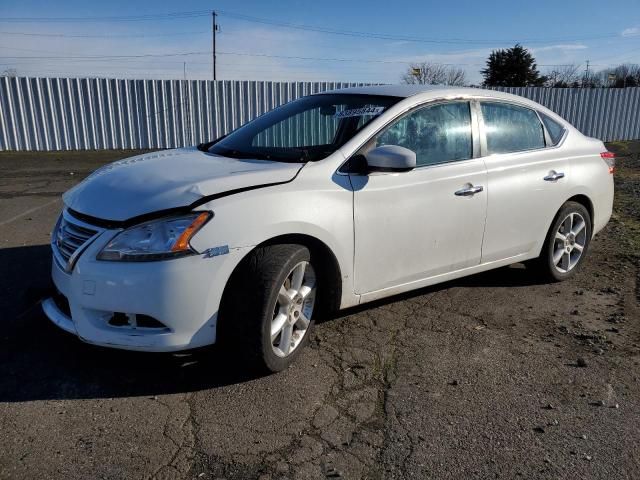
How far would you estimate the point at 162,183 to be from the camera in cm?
321

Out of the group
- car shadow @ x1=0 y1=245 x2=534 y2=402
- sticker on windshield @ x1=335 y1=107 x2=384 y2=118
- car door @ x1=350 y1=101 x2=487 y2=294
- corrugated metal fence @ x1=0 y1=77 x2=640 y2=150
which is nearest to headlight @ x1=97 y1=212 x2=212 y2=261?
car shadow @ x1=0 y1=245 x2=534 y2=402

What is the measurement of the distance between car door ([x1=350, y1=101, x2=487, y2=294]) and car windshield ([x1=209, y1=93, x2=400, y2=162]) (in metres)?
0.26

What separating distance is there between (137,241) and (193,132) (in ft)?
47.4

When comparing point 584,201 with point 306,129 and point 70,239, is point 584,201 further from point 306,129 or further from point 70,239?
point 70,239

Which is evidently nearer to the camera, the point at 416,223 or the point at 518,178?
the point at 416,223

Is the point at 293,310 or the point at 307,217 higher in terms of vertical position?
the point at 307,217

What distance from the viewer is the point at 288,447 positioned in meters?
2.67

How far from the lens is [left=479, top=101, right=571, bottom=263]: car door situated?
14.3 ft

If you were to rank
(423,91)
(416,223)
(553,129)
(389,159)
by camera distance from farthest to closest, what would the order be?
(553,129)
(423,91)
(416,223)
(389,159)

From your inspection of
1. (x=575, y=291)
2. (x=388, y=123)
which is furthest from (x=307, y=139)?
(x=575, y=291)

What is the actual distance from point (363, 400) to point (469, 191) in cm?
183

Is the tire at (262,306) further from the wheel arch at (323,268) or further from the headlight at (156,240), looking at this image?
the headlight at (156,240)

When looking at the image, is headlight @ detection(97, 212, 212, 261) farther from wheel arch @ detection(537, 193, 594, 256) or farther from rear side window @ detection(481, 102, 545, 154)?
wheel arch @ detection(537, 193, 594, 256)

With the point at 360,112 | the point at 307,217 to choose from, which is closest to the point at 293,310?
the point at 307,217
